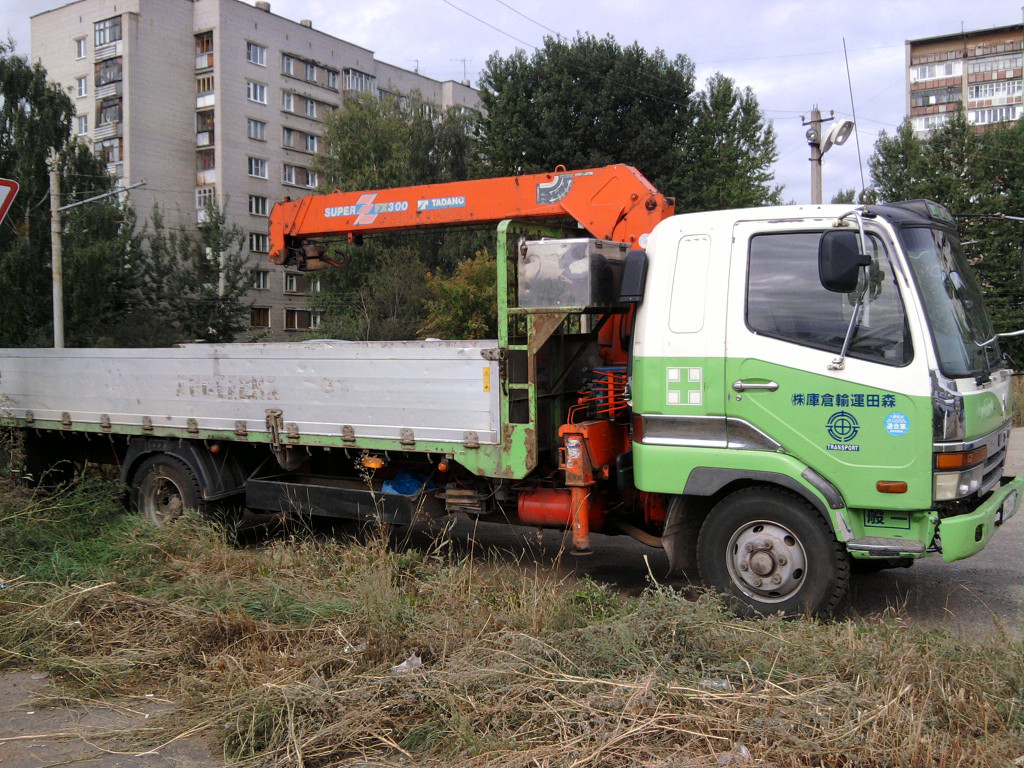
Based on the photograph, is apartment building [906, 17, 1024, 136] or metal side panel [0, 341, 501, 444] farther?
apartment building [906, 17, 1024, 136]

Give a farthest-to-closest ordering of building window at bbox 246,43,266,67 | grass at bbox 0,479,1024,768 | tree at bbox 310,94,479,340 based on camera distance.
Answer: building window at bbox 246,43,266,67, tree at bbox 310,94,479,340, grass at bbox 0,479,1024,768

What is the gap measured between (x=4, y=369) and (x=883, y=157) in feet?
108

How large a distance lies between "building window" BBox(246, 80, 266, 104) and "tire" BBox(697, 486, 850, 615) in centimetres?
4693

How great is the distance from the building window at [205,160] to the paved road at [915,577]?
4205cm

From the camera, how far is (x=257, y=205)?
157ft

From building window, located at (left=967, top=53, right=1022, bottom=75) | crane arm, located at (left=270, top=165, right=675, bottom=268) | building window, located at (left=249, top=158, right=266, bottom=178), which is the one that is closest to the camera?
crane arm, located at (left=270, top=165, right=675, bottom=268)

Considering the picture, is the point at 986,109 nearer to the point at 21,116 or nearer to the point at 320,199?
the point at 21,116

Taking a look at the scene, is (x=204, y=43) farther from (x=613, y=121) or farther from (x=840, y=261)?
(x=840, y=261)

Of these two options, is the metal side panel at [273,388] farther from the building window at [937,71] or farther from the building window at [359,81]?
the building window at [937,71]

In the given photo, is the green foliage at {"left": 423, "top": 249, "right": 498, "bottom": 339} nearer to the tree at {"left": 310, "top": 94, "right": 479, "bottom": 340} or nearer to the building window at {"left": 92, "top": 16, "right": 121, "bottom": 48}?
the tree at {"left": 310, "top": 94, "right": 479, "bottom": 340}

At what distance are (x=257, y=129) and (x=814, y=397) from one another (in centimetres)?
4733

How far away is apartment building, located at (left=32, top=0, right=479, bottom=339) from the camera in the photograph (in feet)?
142

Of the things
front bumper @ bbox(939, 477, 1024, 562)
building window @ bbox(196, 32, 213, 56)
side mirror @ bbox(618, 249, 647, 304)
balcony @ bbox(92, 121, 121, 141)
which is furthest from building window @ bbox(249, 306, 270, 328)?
front bumper @ bbox(939, 477, 1024, 562)

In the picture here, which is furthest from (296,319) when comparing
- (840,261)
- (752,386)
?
(840,261)
